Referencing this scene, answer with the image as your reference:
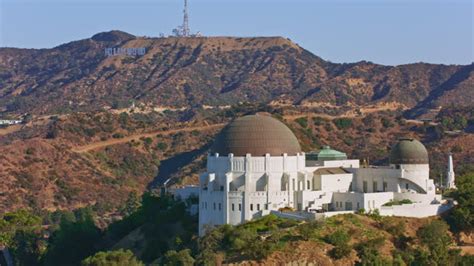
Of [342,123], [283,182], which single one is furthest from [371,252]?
[342,123]

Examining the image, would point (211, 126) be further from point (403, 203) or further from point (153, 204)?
point (403, 203)

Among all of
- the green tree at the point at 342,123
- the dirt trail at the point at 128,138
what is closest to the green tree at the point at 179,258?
the dirt trail at the point at 128,138

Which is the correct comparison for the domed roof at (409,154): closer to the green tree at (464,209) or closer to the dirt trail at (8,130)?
the green tree at (464,209)

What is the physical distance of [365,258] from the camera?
6606cm

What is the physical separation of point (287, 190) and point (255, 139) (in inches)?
168

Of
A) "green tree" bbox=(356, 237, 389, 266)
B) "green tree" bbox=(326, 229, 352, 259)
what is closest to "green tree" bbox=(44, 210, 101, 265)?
"green tree" bbox=(326, 229, 352, 259)

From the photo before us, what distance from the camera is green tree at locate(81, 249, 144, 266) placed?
70.8 meters

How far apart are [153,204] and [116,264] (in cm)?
1378

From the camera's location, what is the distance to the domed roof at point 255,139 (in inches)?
3004

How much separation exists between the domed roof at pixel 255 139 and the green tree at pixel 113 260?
10364 millimetres

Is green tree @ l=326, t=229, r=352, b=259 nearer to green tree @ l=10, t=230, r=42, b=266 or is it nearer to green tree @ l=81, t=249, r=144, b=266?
green tree @ l=81, t=249, r=144, b=266

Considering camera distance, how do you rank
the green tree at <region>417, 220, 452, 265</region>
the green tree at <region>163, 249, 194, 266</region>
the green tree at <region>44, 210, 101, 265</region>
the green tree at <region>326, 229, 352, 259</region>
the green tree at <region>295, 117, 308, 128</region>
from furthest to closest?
the green tree at <region>295, 117, 308, 128</region> < the green tree at <region>44, 210, 101, 265</region> < the green tree at <region>417, 220, 452, 265</region> < the green tree at <region>163, 249, 194, 266</region> < the green tree at <region>326, 229, 352, 259</region>

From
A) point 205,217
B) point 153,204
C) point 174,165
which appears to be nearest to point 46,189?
point 174,165

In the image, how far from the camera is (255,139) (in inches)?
3012
